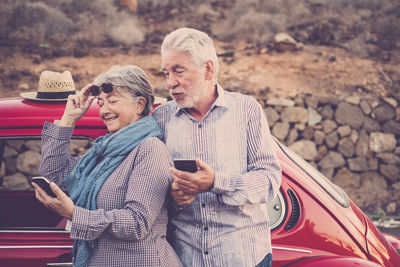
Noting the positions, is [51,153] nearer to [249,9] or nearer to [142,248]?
[142,248]

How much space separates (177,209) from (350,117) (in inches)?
258

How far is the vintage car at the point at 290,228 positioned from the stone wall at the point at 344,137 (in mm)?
4912

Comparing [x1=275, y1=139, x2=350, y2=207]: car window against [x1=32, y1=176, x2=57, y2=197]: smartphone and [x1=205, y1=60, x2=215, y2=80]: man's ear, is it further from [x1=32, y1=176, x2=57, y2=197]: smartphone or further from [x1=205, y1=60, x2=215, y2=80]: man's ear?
[x1=32, y1=176, x2=57, y2=197]: smartphone

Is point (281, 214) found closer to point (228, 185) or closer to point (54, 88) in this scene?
point (228, 185)

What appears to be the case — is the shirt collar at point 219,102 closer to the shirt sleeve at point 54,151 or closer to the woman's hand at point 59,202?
the shirt sleeve at point 54,151

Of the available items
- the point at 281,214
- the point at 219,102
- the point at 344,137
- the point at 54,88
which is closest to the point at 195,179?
the point at 219,102

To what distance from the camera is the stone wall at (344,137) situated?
7.52m

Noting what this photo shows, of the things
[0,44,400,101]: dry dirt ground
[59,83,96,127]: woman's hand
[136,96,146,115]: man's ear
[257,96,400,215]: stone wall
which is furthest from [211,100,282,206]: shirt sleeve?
[0,44,400,101]: dry dirt ground

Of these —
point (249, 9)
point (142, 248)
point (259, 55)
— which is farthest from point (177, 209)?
point (249, 9)

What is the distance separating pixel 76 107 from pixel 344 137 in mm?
6526

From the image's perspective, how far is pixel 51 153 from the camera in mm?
2256

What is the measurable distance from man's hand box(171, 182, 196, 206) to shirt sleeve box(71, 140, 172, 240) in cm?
5

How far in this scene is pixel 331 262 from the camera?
2.35 metres

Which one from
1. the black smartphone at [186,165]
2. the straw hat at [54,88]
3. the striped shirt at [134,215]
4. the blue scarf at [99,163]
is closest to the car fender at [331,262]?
the striped shirt at [134,215]
